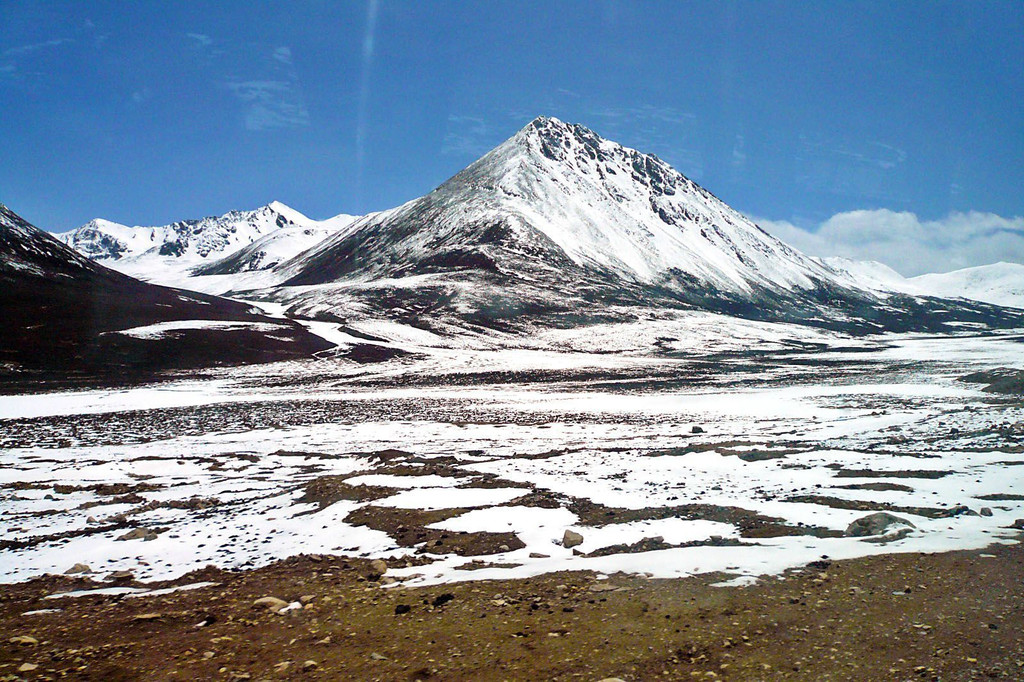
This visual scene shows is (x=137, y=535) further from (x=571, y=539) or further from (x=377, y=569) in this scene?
(x=571, y=539)

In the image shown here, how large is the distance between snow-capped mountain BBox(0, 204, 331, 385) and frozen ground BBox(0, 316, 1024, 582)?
2845cm

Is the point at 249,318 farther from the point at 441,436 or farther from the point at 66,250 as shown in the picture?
the point at 441,436

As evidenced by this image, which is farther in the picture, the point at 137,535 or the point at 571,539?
the point at 137,535

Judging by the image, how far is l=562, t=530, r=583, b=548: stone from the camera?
13.4m

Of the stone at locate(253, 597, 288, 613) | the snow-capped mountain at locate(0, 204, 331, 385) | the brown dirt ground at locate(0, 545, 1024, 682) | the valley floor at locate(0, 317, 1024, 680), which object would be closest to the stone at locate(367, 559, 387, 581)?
the valley floor at locate(0, 317, 1024, 680)

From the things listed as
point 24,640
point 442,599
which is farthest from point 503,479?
point 24,640

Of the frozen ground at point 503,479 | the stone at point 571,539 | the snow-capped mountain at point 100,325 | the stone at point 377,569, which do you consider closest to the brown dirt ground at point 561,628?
the stone at point 377,569

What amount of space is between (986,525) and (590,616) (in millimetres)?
10667

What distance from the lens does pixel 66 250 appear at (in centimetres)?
14062

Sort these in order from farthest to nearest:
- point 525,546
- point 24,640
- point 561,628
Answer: point 525,546 < point 561,628 < point 24,640

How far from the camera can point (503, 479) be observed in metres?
20.2

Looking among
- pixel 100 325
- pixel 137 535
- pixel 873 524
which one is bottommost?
pixel 137 535

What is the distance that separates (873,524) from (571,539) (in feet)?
23.4

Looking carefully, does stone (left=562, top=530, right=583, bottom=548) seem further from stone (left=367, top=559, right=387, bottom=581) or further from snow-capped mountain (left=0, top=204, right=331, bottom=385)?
snow-capped mountain (left=0, top=204, right=331, bottom=385)
